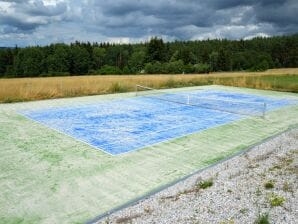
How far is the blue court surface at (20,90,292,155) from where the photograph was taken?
10.1 meters

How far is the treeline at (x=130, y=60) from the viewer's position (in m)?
68.1

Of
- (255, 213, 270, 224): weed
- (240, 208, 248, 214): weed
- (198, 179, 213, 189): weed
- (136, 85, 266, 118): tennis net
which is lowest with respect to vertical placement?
(198, 179, 213, 189): weed

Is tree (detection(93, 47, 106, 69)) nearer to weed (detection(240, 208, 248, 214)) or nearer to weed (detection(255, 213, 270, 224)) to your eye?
weed (detection(240, 208, 248, 214))

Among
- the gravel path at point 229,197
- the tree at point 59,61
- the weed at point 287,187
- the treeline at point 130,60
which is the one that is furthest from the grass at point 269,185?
the tree at point 59,61

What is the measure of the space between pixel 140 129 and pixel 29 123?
437cm

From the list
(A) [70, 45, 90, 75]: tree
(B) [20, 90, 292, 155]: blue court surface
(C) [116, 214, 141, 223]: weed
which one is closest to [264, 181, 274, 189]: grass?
(C) [116, 214, 141, 223]: weed

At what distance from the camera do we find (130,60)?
250ft

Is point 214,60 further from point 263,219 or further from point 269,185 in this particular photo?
point 263,219

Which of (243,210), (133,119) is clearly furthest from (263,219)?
(133,119)

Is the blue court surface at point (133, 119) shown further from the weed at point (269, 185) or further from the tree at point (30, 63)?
the tree at point (30, 63)

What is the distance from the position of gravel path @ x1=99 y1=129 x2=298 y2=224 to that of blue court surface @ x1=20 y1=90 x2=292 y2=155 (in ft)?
9.67

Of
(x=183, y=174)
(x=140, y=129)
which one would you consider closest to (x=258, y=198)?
(x=183, y=174)

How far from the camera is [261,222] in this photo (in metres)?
4.60

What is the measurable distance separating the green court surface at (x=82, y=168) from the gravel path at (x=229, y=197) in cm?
48
